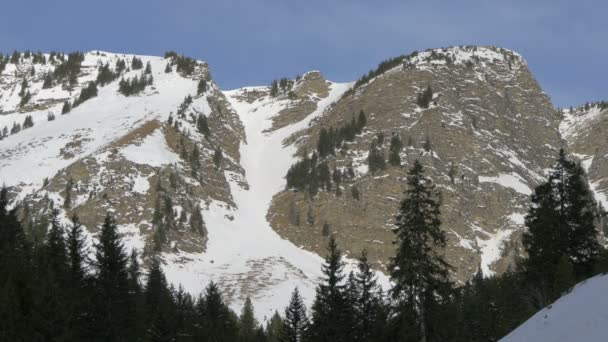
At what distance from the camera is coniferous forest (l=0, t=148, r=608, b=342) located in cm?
3547

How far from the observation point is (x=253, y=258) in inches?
4230

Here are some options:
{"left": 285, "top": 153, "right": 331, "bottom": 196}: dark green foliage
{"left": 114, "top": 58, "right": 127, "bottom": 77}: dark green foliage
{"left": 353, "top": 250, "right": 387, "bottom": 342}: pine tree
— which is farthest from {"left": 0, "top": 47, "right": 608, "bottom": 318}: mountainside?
{"left": 353, "top": 250, "right": 387, "bottom": 342}: pine tree

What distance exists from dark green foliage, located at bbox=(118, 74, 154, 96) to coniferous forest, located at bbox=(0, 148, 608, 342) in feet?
358

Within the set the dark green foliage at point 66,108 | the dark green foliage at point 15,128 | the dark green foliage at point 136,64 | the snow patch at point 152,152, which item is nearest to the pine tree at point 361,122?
the snow patch at point 152,152

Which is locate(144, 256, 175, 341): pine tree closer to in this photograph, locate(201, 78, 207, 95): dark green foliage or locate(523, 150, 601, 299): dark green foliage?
locate(523, 150, 601, 299): dark green foliage

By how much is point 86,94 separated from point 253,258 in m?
79.4

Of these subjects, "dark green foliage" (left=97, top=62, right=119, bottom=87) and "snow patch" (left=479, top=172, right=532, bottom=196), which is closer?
"snow patch" (left=479, top=172, right=532, bottom=196)

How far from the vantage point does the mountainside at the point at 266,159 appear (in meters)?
111

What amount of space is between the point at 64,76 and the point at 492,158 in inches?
4423

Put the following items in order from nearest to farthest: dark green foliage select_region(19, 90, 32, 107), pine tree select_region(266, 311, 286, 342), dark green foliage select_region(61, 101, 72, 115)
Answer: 1. pine tree select_region(266, 311, 286, 342)
2. dark green foliage select_region(61, 101, 72, 115)
3. dark green foliage select_region(19, 90, 32, 107)

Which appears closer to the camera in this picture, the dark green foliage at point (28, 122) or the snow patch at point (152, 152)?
the snow patch at point (152, 152)

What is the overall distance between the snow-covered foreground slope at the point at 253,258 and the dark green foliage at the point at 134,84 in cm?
3090

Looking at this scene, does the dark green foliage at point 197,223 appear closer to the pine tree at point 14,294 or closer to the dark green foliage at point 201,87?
the dark green foliage at point 201,87

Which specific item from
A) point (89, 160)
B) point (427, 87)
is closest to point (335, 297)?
point (89, 160)
